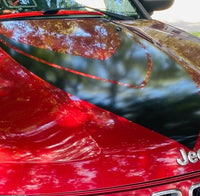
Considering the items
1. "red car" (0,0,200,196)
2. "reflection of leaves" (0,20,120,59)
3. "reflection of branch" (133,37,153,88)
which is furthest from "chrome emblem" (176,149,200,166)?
"reflection of leaves" (0,20,120,59)

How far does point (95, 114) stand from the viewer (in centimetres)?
167

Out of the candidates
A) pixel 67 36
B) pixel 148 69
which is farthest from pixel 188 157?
pixel 67 36

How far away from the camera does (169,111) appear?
169 centimetres

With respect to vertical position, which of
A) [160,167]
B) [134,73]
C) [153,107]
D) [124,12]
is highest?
[124,12]

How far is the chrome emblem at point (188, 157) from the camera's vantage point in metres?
1.55

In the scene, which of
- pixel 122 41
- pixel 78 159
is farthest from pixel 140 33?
pixel 78 159

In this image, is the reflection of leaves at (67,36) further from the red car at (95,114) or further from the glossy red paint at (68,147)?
the glossy red paint at (68,147)

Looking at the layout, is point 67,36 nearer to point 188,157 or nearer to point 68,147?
point 68,147

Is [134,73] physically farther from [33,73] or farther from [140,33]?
[140,33]

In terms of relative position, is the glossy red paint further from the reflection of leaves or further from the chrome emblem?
the reflection of leaves

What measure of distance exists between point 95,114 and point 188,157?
1.43 feet

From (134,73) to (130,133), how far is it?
40cm

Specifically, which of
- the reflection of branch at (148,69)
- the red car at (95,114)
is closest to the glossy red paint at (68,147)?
the red car at (95,114)

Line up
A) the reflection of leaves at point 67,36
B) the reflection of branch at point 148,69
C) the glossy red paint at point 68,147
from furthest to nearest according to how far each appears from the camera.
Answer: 1. the reflection of leaves at point 67,36
2. the reflection of branch at point 148,69
3. the glossy red paint at point 68,147
